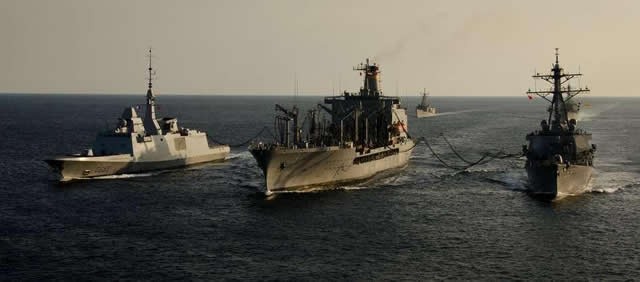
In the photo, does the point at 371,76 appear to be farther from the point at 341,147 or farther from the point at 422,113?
the point at 422,113

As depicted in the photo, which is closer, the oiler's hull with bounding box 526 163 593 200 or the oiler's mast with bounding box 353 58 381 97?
the oiler's hull with bounding box 526 163 593 200

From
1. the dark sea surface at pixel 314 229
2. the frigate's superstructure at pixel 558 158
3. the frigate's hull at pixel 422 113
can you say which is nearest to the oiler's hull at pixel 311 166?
the dark sea surface at pixel 314 229

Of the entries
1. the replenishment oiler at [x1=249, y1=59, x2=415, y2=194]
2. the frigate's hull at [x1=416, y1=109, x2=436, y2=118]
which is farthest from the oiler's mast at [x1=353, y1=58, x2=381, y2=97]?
the frigate's hull at [x1=416, y1=109, x2=436, y2=118]

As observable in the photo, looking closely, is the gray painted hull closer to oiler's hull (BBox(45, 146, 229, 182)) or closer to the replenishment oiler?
oiler's hull (BBox(45, 146, 229, 182))

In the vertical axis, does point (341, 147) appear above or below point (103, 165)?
above

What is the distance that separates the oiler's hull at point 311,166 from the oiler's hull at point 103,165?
1839cm

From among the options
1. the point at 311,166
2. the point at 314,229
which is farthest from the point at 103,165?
the point at 314,229

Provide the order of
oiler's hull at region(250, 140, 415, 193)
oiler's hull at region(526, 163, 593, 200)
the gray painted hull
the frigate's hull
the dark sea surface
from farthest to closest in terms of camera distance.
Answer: the frigate's hull → the gray painted hull → oiler's hull at region(250, 140, 415, 193) → oiler's hull at region(526, 163, 593, 200) → the dark sea surface

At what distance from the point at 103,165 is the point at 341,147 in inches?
949

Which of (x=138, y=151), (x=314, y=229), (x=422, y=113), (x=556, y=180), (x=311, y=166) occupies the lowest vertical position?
(x=314, y=229)

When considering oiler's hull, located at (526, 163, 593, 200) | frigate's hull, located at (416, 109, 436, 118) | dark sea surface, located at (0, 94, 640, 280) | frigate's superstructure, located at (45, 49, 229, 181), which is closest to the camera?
dark sea surface, located at (0, 94, 640, 280)

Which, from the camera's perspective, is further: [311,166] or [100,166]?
[100,166]

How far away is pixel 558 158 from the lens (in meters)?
50.2

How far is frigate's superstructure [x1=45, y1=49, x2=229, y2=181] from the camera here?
5878 centimetres
